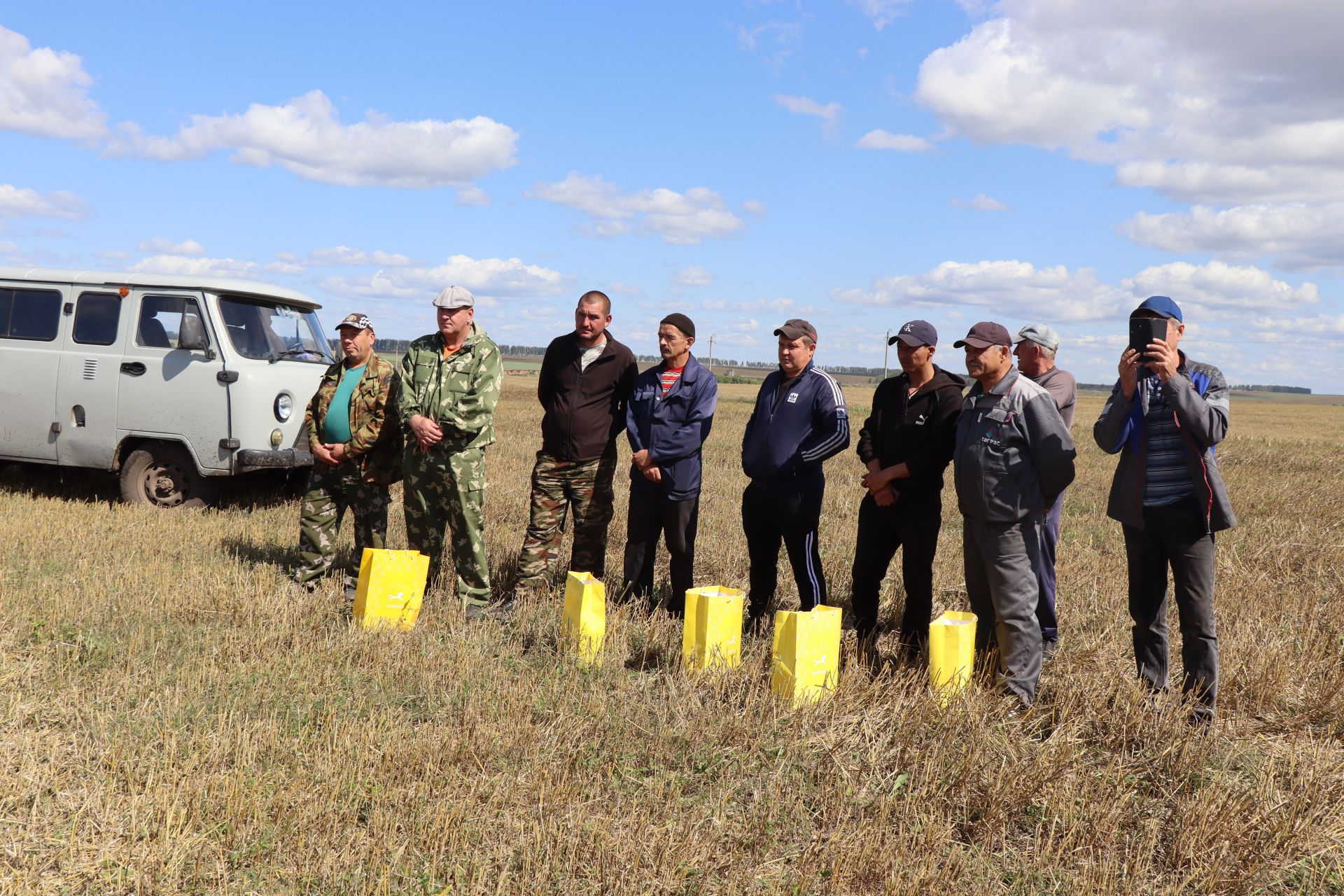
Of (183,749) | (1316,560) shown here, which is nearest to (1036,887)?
(183,749)

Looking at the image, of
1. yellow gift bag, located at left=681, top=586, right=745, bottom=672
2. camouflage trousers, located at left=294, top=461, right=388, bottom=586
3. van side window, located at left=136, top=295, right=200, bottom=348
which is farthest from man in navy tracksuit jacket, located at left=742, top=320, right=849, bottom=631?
van side window, located at left=136, top=295, right=200, bottom=348

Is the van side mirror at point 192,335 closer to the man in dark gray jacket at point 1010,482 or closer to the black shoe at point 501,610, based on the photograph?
the black shoe at point 501,610

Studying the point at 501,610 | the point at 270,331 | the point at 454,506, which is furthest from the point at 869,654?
the point at 270,331

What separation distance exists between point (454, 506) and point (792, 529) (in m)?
2.05

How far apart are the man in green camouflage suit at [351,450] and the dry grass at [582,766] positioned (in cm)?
56

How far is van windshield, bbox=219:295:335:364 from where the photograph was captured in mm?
8398

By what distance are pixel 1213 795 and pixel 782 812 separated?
5.21 feet

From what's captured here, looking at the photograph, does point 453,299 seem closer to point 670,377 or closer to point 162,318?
point 670,377

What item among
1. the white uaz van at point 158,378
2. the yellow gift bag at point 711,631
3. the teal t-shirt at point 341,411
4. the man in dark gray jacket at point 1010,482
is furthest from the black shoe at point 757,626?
the white uaz van at point 158,378

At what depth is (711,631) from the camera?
14.8 feet

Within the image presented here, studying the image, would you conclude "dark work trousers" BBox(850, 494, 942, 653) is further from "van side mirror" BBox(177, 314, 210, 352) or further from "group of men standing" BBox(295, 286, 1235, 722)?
"van side mirror" BBox(177, 314, 210, 352)

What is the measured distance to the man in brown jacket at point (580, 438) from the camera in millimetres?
5863

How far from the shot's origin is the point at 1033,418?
4281 millimetres

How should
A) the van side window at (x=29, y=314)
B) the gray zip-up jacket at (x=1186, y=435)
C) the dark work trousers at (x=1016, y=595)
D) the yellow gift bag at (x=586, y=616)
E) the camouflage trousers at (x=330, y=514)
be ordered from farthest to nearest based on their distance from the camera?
the van side window at (x=29, y=314), the camouflage trousers at (x=330, y=514), the yellow gift bag at (x=586, y=616), the dark work trousers at (x=1016, y=595), the gray zip-up jacket at (x=1186, y=435)
